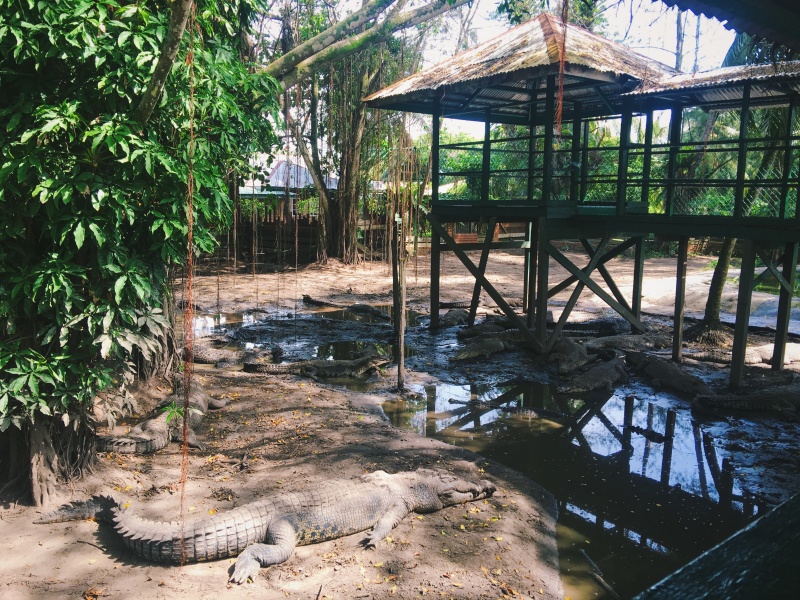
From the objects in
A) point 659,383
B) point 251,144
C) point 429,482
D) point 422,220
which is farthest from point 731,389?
point 422,220

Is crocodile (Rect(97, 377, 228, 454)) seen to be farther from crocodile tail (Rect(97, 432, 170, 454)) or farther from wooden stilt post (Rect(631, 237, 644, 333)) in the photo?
wooden stilt post (Rect(631, 237, 644, 333))

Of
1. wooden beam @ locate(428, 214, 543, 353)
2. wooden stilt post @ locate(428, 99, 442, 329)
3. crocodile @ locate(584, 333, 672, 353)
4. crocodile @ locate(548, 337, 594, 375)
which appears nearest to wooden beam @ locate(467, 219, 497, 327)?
wooden beam @ locate(428, 214, 543, 353)

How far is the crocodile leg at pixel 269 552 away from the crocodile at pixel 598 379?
5422mm

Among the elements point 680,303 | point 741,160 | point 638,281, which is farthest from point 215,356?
point 741,160

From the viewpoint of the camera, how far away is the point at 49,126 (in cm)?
373

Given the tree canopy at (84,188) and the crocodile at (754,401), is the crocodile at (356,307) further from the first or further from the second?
the tree canopy at (84,188)

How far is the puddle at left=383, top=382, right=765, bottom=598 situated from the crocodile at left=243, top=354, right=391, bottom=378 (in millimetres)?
1141

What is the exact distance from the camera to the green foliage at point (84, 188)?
3.85 m

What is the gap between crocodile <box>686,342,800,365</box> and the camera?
386 inches

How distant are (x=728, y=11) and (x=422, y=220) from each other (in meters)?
22.6

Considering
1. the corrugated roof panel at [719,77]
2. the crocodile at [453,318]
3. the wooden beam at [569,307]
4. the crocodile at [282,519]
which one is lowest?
the crocodile at [282,519]

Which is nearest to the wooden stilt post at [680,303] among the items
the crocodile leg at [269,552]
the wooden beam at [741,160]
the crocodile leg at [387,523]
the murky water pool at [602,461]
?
the wooden beam at [741,160]

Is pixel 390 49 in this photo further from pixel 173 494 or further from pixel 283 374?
pixel 173 494

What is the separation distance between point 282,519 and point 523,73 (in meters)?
7.38
